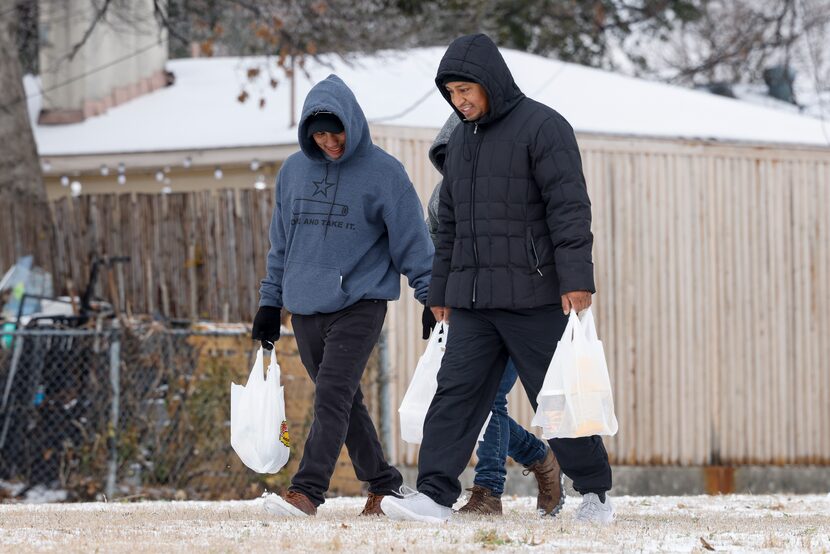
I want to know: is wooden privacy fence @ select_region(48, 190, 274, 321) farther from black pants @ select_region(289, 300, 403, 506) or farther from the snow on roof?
black pants @ select_region(289, 300, 403, 506)

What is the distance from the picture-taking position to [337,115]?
6145 millimetres

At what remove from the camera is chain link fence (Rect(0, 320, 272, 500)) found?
33.5ft

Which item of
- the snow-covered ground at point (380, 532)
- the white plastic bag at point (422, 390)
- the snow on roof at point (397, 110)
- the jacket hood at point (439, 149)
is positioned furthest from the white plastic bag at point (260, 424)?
the snow on roof at point (397, 110)

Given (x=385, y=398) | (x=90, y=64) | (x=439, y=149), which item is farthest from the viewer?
(x=90, y=64)

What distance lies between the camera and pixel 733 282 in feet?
38.6

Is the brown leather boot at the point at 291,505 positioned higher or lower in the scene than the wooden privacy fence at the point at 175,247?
lower

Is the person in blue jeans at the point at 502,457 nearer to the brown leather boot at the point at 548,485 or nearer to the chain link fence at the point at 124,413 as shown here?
the brown leather boot at the point at 548,485

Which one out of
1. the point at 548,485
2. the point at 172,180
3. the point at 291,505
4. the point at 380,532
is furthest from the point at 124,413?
the point at 380,532

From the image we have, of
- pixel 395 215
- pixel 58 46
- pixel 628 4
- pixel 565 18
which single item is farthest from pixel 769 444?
pixel 628 4

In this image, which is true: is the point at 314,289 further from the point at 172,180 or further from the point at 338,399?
the point at 172,180

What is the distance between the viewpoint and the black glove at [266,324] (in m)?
6.45

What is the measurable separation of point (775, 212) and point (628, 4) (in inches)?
529

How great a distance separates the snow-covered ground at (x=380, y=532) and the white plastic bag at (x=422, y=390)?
437mm

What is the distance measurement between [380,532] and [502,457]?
4.98 feet
